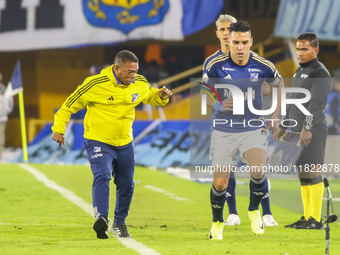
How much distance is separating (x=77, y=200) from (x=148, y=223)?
94.9 inches

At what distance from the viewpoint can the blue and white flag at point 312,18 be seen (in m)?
19.9

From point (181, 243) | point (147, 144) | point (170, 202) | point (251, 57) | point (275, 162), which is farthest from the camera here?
point (147, 144)

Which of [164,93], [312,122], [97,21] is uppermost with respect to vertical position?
[164,93]

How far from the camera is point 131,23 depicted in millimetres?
21469

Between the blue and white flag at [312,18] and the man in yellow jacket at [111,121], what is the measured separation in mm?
13463

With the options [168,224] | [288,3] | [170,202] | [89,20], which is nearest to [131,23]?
[89,20]

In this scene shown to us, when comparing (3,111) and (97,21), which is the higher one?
(97,21)

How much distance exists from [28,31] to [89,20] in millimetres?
2128

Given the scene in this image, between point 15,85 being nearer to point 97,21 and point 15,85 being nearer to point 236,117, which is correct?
point 97,21

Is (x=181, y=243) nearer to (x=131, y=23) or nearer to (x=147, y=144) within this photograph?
(x=147, y=144)

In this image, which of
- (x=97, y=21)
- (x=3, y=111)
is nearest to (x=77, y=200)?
(x=3, y=111)

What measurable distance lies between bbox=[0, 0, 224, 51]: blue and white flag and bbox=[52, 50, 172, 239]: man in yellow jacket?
14085 millimetres

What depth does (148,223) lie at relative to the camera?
8.45m

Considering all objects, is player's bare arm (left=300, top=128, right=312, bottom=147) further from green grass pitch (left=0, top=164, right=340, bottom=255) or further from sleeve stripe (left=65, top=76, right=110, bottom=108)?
sleeve stripe (left=65, top=76, right=110, bottom=108)
